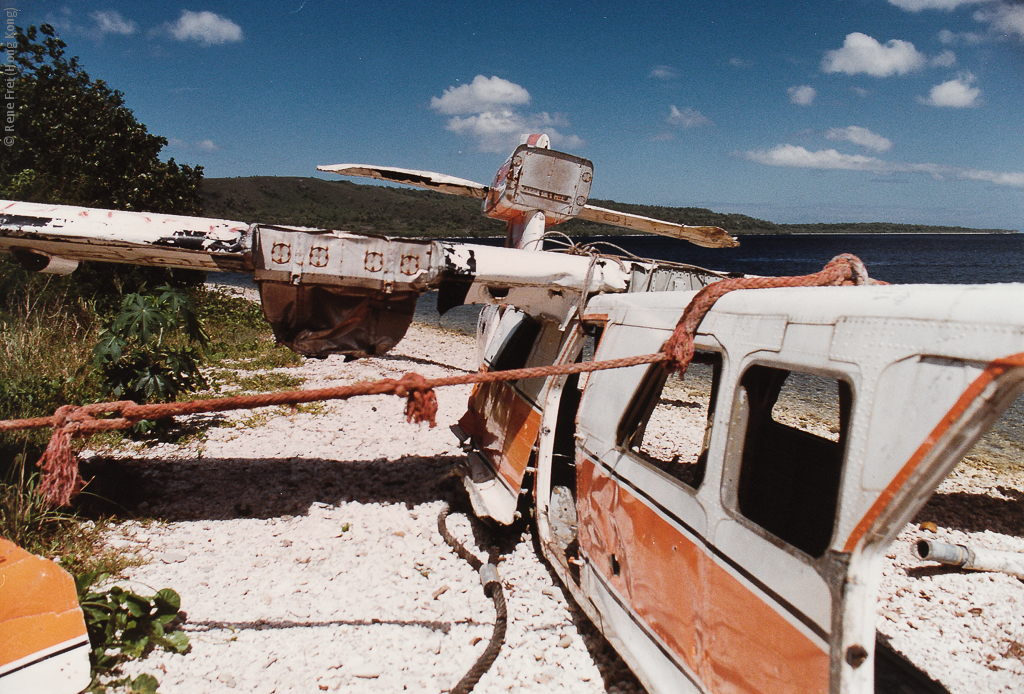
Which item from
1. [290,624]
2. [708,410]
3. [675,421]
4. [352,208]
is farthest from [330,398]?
[352,208]

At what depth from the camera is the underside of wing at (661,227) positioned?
7406mm

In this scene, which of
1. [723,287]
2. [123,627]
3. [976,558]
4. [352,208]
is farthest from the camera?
[352,208]

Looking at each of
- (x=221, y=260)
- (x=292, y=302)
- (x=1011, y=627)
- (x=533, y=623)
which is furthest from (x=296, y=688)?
(x=1011, y=627)

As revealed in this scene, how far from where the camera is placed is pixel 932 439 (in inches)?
66.9

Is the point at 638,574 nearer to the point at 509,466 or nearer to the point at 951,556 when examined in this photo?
the point at 509,466

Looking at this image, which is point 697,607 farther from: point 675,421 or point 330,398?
point 675,421

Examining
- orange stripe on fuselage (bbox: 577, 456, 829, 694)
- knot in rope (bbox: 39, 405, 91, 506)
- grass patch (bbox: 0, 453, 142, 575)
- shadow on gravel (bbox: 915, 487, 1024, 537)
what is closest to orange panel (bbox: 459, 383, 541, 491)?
orange stripe on fuselage (bbox: 577, 456, 829, 694)

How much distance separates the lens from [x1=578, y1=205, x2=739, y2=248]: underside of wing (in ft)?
24.3

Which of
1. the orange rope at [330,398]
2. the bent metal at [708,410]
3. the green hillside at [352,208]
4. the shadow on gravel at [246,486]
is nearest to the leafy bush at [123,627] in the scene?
the orange rope at [330,398]

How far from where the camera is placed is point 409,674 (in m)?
3.45

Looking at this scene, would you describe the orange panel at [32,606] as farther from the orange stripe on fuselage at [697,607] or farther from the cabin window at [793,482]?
the cabin window at [793,482]

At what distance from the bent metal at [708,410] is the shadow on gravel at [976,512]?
3.37 m

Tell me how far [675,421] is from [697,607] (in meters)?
7.68

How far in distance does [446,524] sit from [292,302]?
273 centimetres
